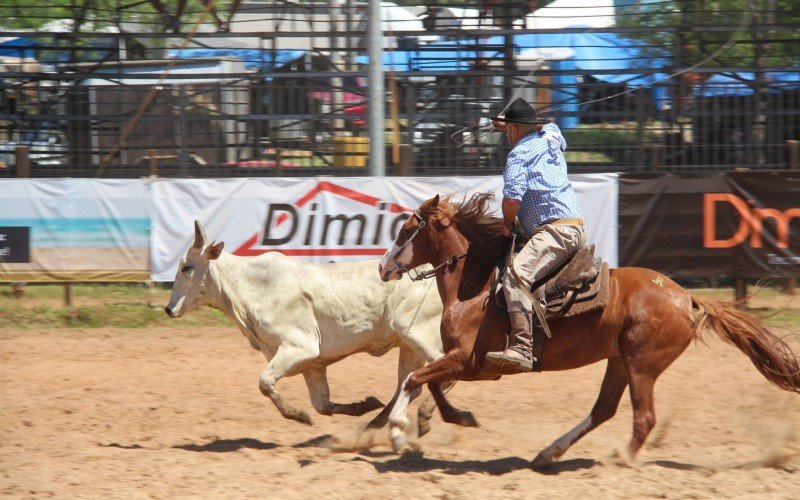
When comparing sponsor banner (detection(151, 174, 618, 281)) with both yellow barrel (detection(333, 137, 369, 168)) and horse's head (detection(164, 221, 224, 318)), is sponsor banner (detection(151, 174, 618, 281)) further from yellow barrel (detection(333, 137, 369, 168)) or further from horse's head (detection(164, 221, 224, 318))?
horse's head (detection(164, 221, 224, 318))

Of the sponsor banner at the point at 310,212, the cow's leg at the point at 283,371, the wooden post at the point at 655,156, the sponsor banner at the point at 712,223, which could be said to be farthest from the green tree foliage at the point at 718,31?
the cow's leg at the point at 283,371

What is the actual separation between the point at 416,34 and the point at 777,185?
6.62 meters

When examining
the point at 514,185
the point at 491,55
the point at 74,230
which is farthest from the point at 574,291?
the point at 491,55

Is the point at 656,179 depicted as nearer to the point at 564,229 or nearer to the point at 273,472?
the point at 564,229

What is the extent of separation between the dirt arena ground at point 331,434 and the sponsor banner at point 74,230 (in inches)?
51.3

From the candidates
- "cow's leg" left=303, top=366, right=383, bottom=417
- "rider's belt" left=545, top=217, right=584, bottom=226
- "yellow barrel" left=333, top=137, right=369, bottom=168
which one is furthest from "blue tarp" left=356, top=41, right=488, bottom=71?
"rider's belt" left=545, top=217, right=584, bottom=226

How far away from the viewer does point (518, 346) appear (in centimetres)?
653

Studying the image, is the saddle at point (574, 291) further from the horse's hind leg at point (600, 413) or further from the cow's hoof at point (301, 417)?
the cow's hoof at point (301, 417)

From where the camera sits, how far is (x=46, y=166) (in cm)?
1476

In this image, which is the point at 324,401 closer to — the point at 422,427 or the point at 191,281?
the point at 422,427

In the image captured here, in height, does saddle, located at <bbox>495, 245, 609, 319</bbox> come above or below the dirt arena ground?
above

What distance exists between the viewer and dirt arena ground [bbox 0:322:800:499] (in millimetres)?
6273

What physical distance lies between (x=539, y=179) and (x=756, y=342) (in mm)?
1867

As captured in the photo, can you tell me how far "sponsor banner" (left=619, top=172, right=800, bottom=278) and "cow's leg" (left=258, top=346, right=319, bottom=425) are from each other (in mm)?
5820
